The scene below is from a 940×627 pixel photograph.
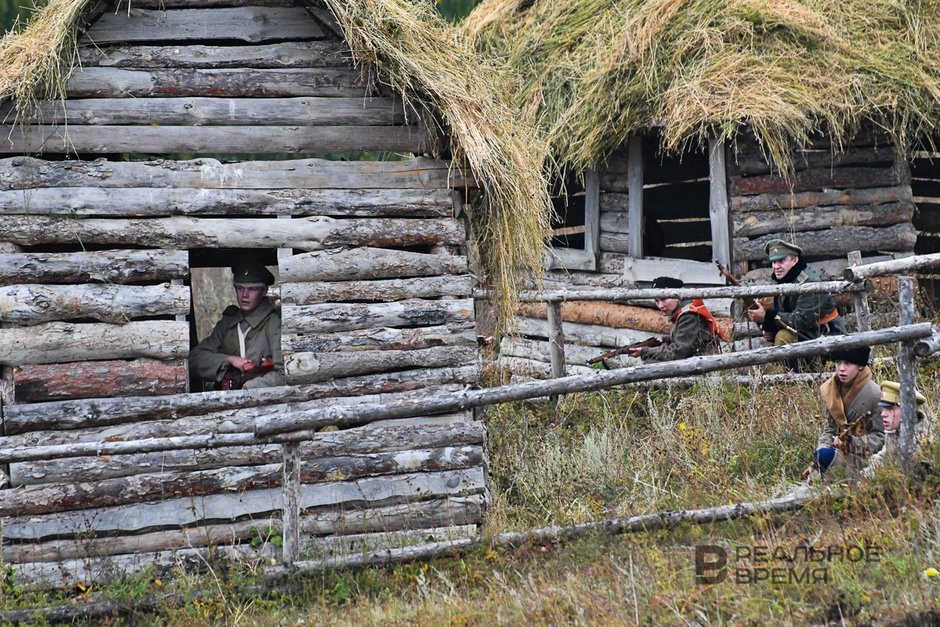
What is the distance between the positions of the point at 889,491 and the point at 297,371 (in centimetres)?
353

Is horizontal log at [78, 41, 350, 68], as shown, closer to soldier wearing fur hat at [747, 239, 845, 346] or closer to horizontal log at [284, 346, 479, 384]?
horizontal log at [284, 346, 479, 384]

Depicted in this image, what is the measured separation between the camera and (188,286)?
22.1ft

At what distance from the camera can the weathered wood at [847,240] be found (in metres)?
10.3

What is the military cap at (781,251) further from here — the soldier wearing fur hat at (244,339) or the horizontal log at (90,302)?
the horizontal log at (90,302)

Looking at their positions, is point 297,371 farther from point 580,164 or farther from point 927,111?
point 927,111

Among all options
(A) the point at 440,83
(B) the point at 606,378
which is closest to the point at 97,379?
(A) the point at 440,83

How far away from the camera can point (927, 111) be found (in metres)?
9.73

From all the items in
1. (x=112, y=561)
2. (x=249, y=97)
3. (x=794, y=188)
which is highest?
(x=249, y=97)

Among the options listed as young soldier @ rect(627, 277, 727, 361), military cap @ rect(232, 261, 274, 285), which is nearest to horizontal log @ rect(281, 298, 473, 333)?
military cap @ rect(232, 261, 274, 285)

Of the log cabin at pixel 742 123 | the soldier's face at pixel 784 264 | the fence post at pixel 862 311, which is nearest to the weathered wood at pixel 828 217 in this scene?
the log cabin at pixel 742 123

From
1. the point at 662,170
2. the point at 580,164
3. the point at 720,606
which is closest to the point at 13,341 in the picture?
the point at 720,606

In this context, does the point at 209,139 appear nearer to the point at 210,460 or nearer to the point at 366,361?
the point at 366,361

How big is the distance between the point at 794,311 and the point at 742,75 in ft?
8.14

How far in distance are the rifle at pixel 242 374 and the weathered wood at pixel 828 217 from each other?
528 cm
